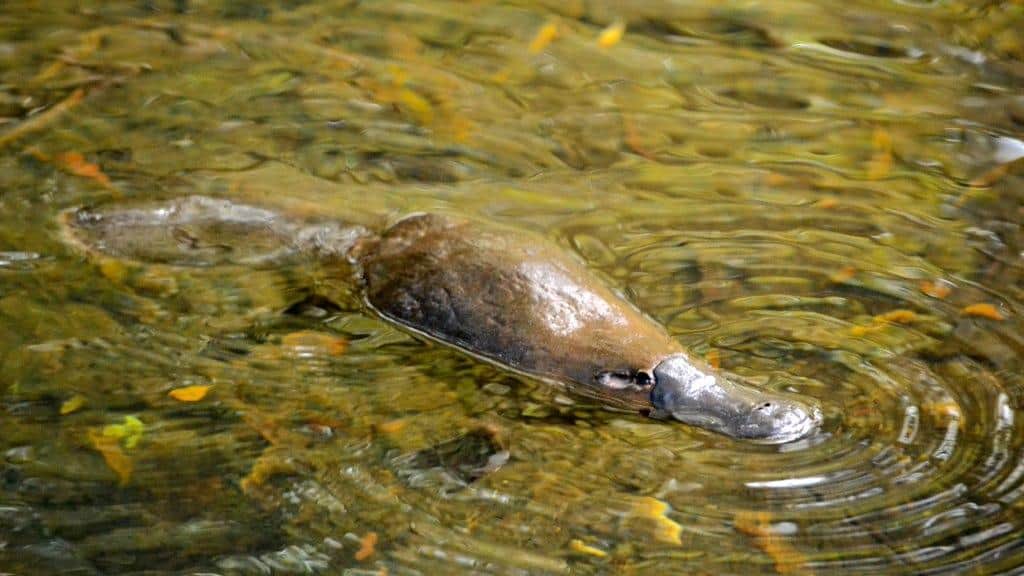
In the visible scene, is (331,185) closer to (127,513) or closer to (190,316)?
(190,316)

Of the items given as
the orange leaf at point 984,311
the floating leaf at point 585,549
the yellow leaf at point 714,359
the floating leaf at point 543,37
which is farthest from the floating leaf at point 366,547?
the floating leaf at point 543,37

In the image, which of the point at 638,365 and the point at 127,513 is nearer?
the point at 127,513

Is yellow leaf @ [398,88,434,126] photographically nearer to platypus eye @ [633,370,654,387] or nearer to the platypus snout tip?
platypus eye @ [633,370,654,387]

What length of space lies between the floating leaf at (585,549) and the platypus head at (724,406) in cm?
57

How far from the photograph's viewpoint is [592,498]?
11.0 ft

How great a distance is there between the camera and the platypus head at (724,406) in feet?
11.5

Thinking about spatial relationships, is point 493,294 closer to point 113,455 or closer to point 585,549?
point 585,549

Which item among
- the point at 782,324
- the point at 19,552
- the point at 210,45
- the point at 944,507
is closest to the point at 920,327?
the point at 782,324

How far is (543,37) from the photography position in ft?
19.9

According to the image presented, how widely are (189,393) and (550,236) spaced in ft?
4.51

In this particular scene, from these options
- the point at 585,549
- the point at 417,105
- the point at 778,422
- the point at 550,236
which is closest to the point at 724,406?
the point at 778,422

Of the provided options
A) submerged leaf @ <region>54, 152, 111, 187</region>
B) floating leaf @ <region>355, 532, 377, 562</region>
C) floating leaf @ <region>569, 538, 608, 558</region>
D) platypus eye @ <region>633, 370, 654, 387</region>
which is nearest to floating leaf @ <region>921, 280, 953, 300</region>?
platypus eye @ <region>633, 370, 654, 387</region>

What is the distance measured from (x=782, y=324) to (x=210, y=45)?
3.07m

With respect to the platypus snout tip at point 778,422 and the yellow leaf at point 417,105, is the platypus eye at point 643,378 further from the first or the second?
the yellow leaf at point 417,105
